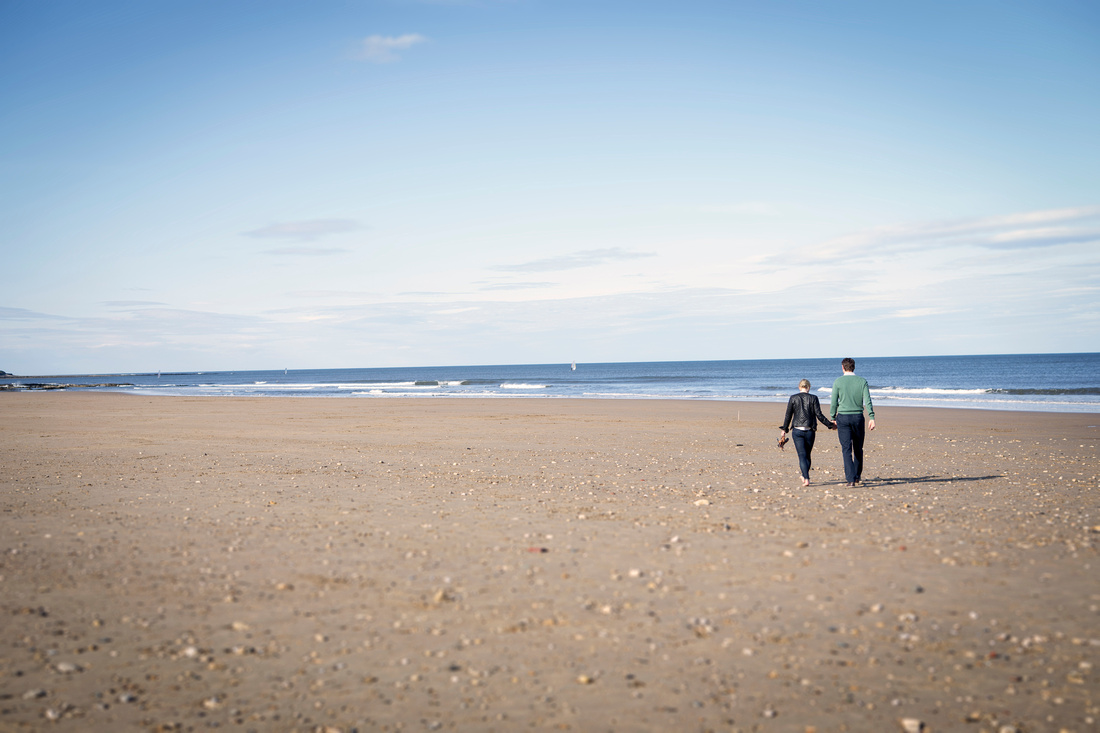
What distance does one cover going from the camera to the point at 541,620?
6.19 metres

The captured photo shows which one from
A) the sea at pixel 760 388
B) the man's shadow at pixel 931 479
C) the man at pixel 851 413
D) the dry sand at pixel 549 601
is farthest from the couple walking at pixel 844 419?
the sea at pixel 760 388

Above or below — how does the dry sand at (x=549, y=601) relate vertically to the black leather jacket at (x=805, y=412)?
below

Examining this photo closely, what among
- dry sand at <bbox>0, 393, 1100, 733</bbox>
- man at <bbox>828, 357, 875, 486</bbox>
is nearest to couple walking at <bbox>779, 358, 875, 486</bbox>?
man at <bbox>828, 357, 875, 486</bbox>

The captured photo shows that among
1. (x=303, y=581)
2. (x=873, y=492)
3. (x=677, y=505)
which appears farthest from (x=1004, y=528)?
(x=303, y=581)

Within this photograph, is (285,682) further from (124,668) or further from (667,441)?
(667,441)

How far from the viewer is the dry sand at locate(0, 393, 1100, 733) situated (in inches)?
187

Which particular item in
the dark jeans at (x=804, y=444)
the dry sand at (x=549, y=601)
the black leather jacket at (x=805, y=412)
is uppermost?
the black leather jacket at (x=805, y=412)

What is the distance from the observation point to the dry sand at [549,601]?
4762 millimetres

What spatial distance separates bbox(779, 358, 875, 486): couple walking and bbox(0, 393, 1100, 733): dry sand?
66 cm

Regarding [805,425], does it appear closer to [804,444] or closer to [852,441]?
[804,444]

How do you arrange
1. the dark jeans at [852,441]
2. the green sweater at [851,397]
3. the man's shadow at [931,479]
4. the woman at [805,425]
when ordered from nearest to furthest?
the green sweater at [851,397] < the dark jeans at [852,441] < the woman at [805,425] < the man's shadow at [931,479]

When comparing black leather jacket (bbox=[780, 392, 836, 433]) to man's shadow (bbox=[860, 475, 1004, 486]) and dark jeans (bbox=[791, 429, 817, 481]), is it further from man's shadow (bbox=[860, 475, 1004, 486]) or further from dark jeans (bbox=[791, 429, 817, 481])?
man's shadow (bbox=[860, 475, 1004, 486])

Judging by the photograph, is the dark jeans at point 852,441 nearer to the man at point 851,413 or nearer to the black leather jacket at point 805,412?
the man at point 851,413

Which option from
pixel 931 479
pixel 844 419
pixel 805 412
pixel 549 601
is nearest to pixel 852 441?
pixel 844 419
